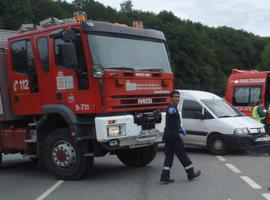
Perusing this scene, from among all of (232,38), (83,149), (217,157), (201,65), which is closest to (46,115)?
(83,149)

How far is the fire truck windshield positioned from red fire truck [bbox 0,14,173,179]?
0.07ft

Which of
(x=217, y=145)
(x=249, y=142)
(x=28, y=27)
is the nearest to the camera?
(x=28, y=27)

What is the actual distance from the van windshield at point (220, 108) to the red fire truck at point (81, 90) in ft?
13.0

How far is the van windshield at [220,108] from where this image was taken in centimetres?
1452

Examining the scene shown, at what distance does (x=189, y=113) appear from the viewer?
14.9m

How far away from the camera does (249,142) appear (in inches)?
533

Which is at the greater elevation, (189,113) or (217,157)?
(189,113)

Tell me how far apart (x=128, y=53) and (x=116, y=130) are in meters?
1.66

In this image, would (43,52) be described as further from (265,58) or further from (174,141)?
(265,58)

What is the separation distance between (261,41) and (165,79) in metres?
125

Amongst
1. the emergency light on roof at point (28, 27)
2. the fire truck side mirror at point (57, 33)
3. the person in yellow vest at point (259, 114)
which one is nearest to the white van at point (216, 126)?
the person in yellow vest at point (259, 114)

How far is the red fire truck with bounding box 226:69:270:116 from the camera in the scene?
67.8 feet

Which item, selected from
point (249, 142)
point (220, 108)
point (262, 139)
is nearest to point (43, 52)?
point (249, 142)

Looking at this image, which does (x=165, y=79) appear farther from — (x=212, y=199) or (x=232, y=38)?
(x=232, y=38)
